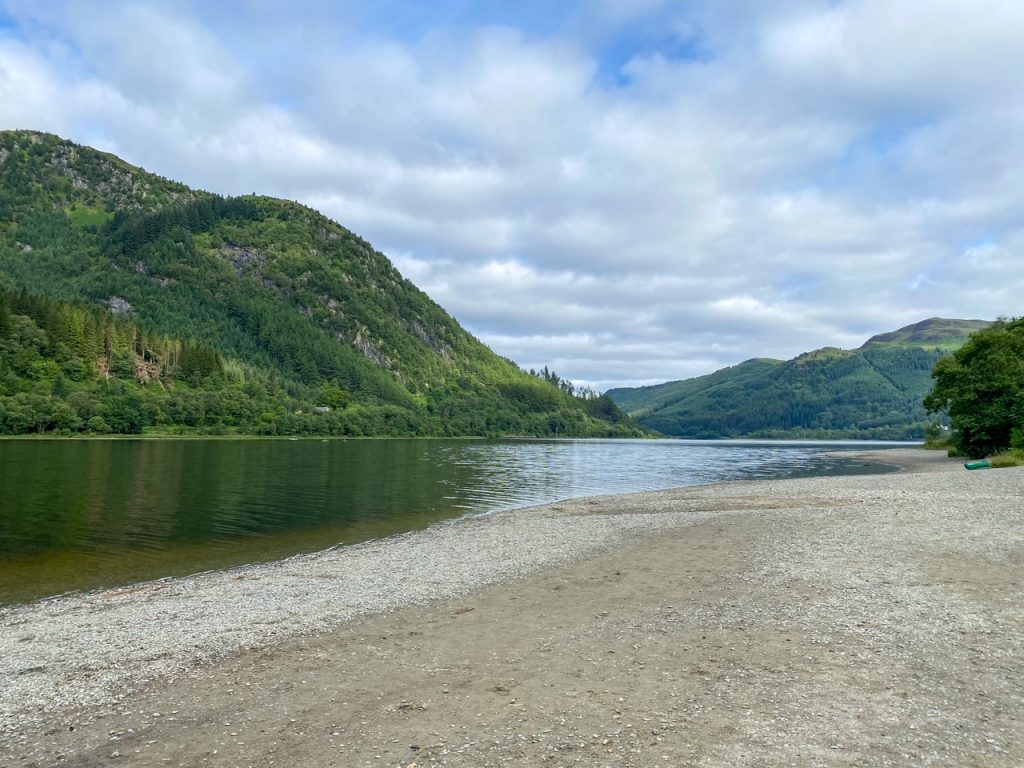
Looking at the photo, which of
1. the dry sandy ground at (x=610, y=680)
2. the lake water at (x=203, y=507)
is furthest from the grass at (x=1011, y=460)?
the dry sandy ground at (x=610, y=680)

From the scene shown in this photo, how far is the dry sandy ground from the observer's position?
9.31 meters

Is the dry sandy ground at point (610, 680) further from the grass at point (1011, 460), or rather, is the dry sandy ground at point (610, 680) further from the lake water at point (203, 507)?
the grass at point (1011, 460)

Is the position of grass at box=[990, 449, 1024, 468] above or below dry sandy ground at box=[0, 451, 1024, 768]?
above

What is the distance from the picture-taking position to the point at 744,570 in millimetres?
21906

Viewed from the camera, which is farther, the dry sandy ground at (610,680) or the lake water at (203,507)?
the lake water at (203,507)

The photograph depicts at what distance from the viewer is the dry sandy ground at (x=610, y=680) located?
9312mm

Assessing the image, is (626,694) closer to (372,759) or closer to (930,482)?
(372,759)

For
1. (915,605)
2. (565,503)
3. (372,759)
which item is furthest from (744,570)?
(565,503)

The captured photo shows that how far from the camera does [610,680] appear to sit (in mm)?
12023

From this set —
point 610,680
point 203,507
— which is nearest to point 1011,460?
point 610,680

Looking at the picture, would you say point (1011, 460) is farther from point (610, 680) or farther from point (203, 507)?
point (203, 507)

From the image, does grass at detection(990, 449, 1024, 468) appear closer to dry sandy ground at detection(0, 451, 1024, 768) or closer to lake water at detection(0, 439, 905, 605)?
lake water at detection(0, 439, 905, 605)

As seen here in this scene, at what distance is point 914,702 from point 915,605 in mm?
6905

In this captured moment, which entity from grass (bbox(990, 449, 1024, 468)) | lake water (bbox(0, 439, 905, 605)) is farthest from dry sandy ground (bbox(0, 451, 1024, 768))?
grass (bbox(990, 449, 1024, 468))
